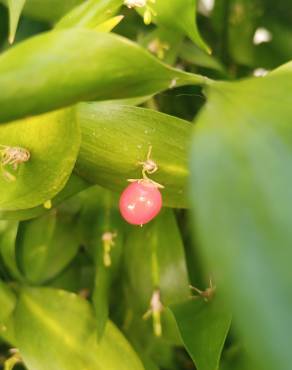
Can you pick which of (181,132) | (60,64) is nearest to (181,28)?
(181,132)

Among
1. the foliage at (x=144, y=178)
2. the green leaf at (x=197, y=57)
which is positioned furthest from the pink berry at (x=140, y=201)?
the green leaf at (x=197, y=57)

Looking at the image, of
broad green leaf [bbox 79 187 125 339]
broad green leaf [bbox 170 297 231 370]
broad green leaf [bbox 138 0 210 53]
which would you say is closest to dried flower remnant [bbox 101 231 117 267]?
broad green leaf [bbox 79 187 125 339]

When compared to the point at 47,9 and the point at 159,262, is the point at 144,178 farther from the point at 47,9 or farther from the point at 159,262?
the point at 47,9

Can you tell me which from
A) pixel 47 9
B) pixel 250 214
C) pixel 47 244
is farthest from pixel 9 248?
pixel 250 214

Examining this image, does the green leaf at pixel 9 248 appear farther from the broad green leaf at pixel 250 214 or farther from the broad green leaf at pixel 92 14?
the broad green leaf at pixel 250 214

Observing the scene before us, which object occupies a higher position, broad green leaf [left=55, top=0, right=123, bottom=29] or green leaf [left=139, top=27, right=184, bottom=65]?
broad green leaf [left=55, top=0, right=123, bottom=29]

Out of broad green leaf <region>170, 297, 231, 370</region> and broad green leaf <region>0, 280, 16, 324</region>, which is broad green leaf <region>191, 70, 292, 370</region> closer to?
broad green leaf <region>170, 297, 231, 370</region>
